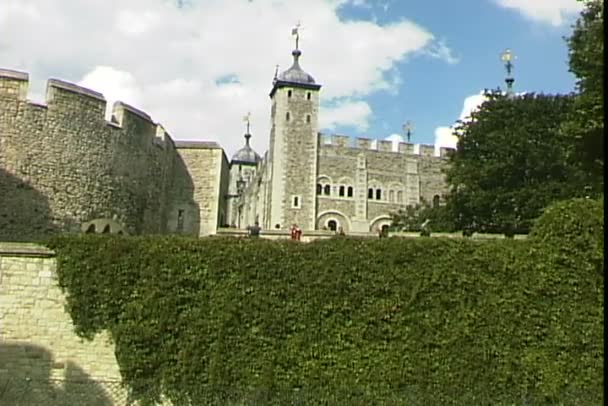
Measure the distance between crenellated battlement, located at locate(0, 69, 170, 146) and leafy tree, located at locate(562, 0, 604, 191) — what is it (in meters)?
12.6

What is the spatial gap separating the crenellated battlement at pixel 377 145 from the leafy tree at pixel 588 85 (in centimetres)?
3240

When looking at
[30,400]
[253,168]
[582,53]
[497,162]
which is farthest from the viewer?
[253,168]

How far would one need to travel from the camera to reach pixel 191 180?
24.3 meters

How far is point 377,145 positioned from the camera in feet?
165

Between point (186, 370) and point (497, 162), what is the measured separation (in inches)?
770

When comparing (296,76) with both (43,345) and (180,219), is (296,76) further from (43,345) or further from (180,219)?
(43,345)

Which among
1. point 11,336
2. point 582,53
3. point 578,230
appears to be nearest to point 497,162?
point 582,53

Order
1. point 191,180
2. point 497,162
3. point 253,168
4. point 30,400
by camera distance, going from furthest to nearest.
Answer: point 253,168 → point 497,162 → point 191,180 → point 30,400

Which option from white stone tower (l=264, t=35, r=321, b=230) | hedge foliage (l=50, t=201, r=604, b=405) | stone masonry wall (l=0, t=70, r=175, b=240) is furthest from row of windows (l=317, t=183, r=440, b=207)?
hedge foliage (l=50, t=201, r=604, b=405)

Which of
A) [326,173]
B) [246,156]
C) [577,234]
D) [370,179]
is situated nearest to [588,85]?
[577,234]

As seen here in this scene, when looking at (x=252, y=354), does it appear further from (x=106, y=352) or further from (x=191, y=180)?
(x=191, y=180)

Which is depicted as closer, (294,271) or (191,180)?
(294,271)

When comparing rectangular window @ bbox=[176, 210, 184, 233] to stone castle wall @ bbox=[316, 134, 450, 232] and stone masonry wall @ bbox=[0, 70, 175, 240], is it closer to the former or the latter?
stone masonry wall @ bbox=[0, 70, 175, 240]

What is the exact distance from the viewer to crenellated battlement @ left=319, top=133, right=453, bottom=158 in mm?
49125
